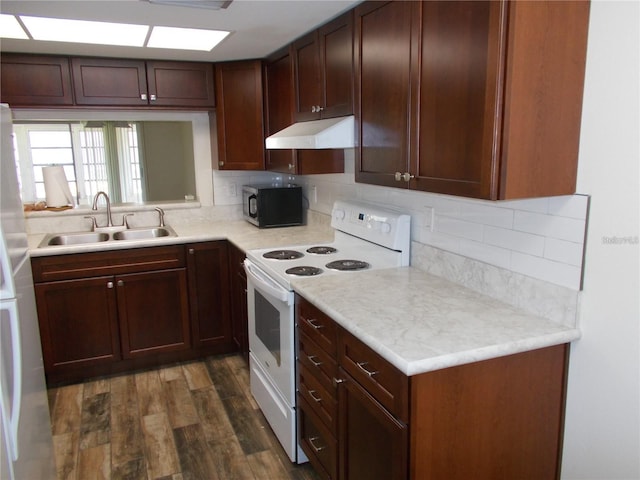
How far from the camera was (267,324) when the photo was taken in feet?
8.53

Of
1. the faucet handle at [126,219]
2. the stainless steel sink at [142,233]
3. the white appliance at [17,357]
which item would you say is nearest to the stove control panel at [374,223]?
the stainless steel sink at [142,233]

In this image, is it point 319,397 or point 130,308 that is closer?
point 319,397

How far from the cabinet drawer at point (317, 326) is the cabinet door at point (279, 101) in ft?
3.90

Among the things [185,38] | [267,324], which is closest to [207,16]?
[185,38]

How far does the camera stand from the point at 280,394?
2.47 meters

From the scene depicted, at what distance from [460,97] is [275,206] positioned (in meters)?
2.24

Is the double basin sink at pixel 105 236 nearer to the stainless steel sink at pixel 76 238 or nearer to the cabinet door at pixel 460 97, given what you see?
the stainless steel sink at pixel 76 238

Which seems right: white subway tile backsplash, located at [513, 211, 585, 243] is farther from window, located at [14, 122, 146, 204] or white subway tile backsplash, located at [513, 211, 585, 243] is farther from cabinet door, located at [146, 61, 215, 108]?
window, located at [14, 122, 146, 204]

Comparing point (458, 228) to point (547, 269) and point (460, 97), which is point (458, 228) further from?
point (460, 97)

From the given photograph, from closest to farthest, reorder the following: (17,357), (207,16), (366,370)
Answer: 1. (17,357)
2. (366,370)
3. (207,16)

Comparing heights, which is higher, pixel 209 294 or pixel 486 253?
pixel 486 253

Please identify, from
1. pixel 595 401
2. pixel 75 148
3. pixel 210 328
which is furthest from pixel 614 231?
pixel 75 148

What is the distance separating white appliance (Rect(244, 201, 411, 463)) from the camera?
2338mm

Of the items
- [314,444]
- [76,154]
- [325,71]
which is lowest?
[314,444]
